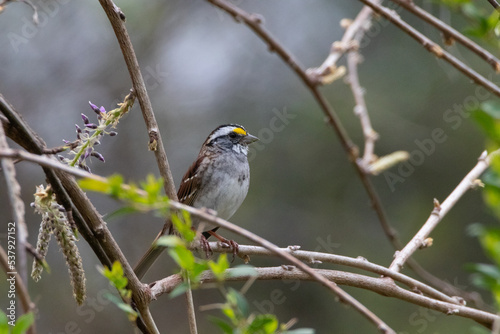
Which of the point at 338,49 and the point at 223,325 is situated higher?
the point at 338,49

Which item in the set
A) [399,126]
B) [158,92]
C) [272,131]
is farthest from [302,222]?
[158,92]

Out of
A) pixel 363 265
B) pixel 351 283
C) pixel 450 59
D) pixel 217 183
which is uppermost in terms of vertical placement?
pixel 450 59

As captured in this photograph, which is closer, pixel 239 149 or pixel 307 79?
pixel 307 79

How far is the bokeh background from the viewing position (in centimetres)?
690

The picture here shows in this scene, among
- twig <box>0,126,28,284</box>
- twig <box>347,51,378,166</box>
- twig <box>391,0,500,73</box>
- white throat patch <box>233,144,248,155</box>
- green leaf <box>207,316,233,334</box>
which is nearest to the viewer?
green leaf <box>207,316,233,334</box>

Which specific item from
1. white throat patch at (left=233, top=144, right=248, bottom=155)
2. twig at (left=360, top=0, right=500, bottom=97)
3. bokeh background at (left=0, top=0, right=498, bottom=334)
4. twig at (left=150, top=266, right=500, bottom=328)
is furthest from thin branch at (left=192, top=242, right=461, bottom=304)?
bokeh background at (left=0, top=0, right=498, bottom=334)

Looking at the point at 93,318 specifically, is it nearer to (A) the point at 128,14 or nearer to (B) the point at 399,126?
(A) the point at 128,14

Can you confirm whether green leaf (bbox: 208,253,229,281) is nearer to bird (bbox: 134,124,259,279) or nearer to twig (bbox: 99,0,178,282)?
twig (bbox: 99,0,178,282)

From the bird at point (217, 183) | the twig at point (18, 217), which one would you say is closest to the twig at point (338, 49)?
the twig at point (18, 217)

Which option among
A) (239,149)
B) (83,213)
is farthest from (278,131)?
(83,213)

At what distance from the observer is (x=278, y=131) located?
24.4 feet

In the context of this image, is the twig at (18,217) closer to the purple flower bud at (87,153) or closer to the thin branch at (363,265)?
the purple flower bud at (87,153)

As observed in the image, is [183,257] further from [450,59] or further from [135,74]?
[135,74]

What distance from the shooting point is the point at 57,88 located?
736 cm
